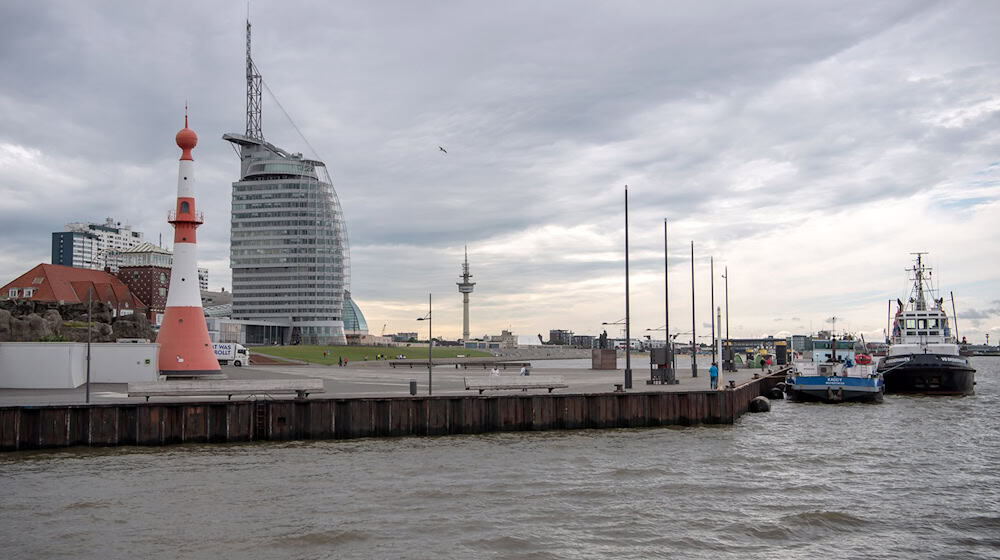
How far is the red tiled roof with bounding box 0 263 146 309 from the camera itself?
322ft

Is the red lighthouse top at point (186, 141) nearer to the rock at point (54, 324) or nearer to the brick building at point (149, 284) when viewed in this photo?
the rock at point (54, 324)

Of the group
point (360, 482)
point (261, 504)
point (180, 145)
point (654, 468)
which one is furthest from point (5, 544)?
point (180, 145)

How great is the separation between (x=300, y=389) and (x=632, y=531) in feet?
66.6

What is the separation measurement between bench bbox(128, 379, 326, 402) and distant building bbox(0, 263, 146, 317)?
65.7 meters

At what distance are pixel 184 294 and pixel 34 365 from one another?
31.6 feet

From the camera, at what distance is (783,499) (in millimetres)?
23016

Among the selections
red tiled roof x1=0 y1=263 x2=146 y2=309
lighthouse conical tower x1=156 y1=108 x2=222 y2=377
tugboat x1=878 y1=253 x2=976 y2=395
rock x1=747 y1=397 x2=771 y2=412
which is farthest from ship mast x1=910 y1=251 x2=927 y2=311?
red tiled roof x1=0 y1=263 x2=146 y2=309

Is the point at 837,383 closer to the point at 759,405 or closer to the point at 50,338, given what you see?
the point at 759,405

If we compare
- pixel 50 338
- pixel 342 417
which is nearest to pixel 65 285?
pixel 50 338

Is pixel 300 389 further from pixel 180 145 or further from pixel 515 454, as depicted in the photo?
pixel 180 145

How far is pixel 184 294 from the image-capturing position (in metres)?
49.2

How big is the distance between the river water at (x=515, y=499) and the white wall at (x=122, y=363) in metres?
16.9

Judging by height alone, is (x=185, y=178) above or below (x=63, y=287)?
above

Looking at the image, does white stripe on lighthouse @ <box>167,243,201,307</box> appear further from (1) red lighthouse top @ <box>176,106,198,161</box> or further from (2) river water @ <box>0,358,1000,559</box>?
(2) river water @ <box>0,358,1000,559</box>
